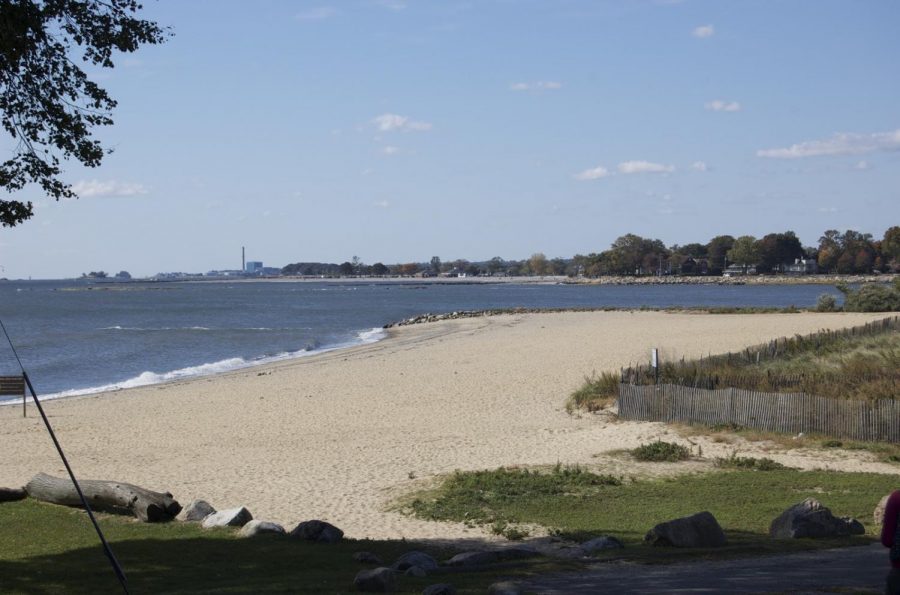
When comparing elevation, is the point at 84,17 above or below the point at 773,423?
above

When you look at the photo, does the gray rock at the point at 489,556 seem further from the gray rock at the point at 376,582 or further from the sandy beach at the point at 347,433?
the sandy beach at the point at 347,433

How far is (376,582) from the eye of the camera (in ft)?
27.2

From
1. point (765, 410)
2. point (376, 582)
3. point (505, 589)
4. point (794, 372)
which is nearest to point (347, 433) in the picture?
point (765, 410)

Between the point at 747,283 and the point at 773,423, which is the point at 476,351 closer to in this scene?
the point at 773,423

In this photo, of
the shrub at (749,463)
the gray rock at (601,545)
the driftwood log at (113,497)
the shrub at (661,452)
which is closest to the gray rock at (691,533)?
the gray rock at (601,545)

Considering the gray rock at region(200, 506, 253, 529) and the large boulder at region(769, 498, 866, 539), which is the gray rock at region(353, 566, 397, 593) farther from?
the large boulder at region(769, 498, 866, 539)

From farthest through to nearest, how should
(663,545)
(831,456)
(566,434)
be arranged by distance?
(566,434)
(831,456)
(663,545)

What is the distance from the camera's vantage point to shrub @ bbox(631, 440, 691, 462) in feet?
56.2

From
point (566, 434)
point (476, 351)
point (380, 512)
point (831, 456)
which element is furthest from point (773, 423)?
point (476, 351)

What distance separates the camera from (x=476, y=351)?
42312mm

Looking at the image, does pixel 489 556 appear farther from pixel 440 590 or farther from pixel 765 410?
pixel 765 410

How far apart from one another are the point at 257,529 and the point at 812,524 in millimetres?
6424

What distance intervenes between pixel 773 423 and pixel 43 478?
43.1 ft

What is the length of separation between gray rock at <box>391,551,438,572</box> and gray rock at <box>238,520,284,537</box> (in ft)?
7.24
